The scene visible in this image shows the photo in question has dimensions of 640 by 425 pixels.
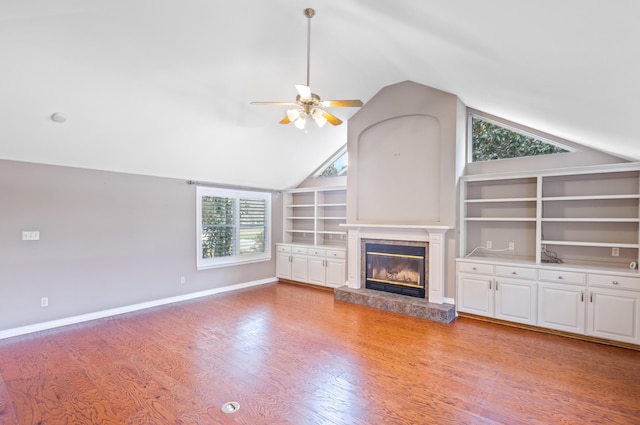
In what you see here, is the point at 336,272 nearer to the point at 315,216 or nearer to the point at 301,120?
the point at 315,216

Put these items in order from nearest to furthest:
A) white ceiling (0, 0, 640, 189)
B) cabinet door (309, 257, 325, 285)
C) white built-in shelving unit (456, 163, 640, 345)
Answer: white ceiling (0, 0, 640, 189) < white built-in shelving unit (456, 163, 640, 345) < cabinet door (309, 257, 325, 285)

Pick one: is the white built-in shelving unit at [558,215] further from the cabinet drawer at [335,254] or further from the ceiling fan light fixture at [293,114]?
the ceiling fan light fixture at [293,114]

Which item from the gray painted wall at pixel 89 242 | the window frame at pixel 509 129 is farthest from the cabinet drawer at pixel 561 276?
the gray painted wall at pixel 89 242

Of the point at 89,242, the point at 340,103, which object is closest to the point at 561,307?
the point at 340,103

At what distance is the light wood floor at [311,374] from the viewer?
2408 mm

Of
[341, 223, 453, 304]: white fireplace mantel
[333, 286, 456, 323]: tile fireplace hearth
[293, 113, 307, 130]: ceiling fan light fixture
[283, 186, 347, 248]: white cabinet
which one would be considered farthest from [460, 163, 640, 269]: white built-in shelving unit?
[293, 113, 307, 130]: ceiling fan light fixture

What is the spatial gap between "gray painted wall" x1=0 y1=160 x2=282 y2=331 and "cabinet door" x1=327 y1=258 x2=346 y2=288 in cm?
242

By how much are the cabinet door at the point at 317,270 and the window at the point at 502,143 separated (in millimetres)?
3456

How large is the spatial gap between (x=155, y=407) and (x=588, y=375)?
155 inches

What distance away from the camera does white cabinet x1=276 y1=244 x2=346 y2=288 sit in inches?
246

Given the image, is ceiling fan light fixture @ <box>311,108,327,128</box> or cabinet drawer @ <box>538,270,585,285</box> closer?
ceiling fan light fixture @ <box>311,108,327,128</box>

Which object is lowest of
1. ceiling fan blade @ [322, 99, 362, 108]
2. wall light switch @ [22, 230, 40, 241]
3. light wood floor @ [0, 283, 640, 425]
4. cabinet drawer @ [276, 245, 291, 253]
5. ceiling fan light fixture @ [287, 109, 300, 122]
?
light wood floor @ [0, 283, 640, 425]

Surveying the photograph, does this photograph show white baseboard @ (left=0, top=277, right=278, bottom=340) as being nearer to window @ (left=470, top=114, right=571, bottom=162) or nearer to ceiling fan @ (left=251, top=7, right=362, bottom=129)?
ceiling fan @ (left=251, top=7, right=362, bottom=129)

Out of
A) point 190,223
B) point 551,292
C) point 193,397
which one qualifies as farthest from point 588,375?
point 190,223
